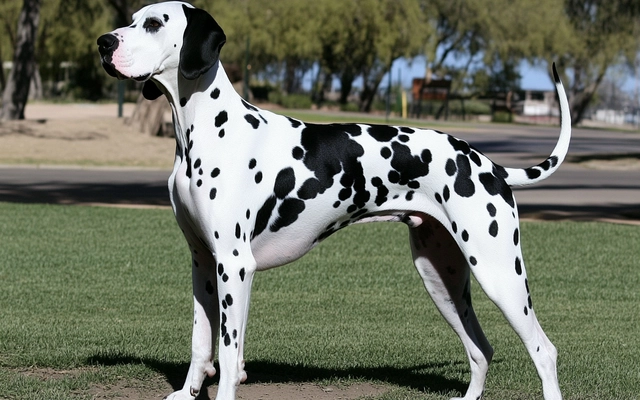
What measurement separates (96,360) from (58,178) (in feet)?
53.1

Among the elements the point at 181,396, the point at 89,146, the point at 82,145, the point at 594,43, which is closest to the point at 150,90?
the point at 181,396

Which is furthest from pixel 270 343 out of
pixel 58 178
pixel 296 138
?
pixel 58 178

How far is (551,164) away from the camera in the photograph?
5.84 metres

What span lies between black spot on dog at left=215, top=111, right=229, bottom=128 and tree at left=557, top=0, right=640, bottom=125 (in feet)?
87.2

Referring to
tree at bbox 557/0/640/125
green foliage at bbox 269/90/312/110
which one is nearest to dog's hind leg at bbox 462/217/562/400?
tree at bbox 557/0/640/125

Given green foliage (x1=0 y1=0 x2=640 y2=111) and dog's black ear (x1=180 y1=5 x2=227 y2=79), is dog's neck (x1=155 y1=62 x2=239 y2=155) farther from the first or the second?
green foliage (x1=0 y1=0 x2=640 y2=111)

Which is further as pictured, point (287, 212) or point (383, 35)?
point (383, 35)

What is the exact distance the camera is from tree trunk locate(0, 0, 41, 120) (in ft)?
115

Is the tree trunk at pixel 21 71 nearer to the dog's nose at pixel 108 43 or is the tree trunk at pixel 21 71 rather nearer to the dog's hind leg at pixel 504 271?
the dog's nose at pixel 108 43

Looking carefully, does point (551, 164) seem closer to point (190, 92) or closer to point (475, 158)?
point (475, 158)

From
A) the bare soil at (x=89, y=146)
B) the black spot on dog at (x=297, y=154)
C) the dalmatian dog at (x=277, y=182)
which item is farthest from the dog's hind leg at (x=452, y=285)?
the bare soil at (x=89, y=146)

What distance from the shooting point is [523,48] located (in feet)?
233

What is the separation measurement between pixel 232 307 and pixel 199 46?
1275 mm

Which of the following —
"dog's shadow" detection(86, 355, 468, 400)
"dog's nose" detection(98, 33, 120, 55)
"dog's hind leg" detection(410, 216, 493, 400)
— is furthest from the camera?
"dog's shadow" detection(86, 355, 468, 400)
